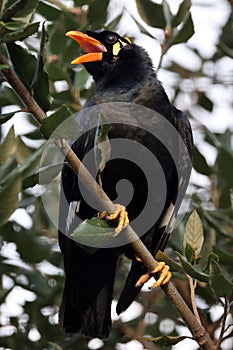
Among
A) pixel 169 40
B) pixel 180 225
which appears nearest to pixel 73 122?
pixel 169 40

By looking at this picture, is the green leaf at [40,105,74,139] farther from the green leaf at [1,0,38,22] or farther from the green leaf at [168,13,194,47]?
the green leaf at [168,13,194,47]

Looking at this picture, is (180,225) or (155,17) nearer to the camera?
(155,17)

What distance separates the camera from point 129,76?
4105mm

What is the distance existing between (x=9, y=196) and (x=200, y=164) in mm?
2269

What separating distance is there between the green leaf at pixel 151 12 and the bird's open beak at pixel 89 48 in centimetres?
36

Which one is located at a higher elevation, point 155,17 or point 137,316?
point 155,17

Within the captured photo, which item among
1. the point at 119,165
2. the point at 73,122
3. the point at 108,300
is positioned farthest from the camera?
the point at 108,300

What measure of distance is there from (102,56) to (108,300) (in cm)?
139

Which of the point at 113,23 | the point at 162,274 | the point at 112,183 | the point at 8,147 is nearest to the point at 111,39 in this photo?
the point at 113,23

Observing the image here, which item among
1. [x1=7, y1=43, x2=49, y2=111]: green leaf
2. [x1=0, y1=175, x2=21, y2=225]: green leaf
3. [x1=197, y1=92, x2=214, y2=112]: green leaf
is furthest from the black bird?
[x1=0, y1=175, x2=21, y2=225]: green leaf

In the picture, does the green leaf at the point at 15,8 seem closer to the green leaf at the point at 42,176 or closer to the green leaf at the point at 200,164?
the green leaf at the point at 42,176

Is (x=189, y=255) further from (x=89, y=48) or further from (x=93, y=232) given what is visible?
(x=89, y=48)

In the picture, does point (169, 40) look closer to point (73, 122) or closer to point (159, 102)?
point (159, 102)

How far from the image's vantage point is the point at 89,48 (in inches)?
165
